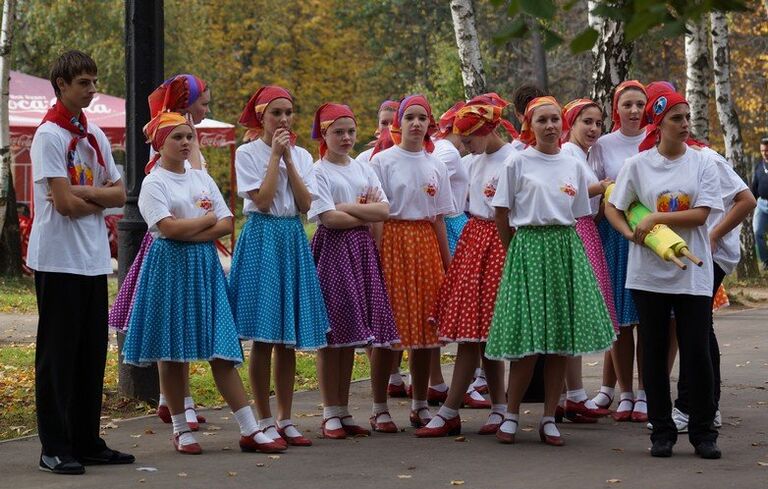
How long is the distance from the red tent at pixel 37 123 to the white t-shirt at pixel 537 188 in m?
17.3

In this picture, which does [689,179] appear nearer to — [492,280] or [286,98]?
[492,280]

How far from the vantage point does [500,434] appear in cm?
834

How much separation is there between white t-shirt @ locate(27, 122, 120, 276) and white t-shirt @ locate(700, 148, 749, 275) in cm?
334

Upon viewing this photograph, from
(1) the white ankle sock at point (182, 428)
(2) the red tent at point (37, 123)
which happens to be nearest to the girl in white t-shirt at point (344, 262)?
(1) the white ankle sock at point (182, 428)

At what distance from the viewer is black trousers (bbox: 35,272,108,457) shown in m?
7.38

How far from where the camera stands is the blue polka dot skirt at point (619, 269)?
9211 mm

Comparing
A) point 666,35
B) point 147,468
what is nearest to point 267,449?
point 147,468

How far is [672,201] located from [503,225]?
3.27 ft

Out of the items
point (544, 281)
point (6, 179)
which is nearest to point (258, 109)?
point (544, 281)

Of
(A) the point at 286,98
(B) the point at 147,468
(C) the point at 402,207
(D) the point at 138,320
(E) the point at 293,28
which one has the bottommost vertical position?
(B) the point at 147,468

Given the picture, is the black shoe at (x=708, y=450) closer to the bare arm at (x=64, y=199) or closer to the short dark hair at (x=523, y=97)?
the short dark hair at (x=523, y=97)

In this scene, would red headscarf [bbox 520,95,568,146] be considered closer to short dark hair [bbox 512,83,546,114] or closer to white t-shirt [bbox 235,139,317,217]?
short dark hair [bbox 512,83,546,114]

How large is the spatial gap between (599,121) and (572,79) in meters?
41.9

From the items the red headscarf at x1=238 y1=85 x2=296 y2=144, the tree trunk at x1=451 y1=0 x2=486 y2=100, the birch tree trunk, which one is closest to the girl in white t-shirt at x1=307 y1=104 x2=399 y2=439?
the red headscarf at x1=238 y1=85 x2=296 y2=144
